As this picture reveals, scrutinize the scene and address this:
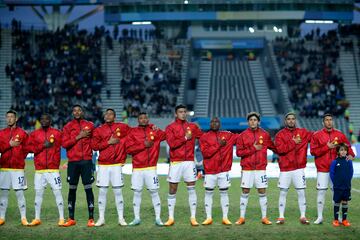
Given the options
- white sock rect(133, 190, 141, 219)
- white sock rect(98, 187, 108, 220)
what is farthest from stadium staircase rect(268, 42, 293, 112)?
white sock rect(98, 187, 108, 220)

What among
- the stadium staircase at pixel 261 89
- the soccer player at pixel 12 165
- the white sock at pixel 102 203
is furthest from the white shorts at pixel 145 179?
the stadium staircase at pixel 261 89

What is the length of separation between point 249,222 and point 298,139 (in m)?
2.17

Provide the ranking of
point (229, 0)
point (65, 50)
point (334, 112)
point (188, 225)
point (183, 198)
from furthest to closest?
point (229, 0) < point (65, 50) < point (334, 112) < point (183, 198) < point (188, 225)

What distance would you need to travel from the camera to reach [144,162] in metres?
14.7

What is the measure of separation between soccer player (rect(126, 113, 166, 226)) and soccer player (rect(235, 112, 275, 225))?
186cm

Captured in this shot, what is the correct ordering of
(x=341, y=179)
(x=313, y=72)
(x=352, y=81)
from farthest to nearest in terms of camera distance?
(x=313, y=72)
(x=352, y=81)
(x=341, y=179)

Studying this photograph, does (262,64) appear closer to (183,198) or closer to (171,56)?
(171,56)

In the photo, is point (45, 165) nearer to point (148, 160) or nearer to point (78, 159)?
point (78, 159)

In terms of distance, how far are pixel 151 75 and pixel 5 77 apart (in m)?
11.7

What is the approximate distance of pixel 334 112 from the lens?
48375 mm

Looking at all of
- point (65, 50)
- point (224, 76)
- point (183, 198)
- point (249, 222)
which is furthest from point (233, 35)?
point (249, 222)

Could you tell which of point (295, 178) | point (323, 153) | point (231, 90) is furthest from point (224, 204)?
point (231, 90)

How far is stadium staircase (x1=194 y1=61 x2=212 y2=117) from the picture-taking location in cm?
5216

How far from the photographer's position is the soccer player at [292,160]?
14.8 meters
